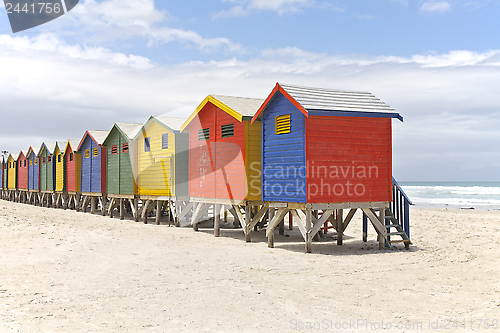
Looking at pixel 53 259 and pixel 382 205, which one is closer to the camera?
pixel 53 259

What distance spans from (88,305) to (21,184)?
137 ft

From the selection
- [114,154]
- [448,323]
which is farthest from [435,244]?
[114,154]

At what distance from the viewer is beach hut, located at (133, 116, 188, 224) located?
757 inches

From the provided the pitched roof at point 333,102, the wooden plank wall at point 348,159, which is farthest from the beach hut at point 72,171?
the wooden plank wall at point 348,159

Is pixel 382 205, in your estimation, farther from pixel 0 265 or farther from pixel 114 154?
pixel 114 154

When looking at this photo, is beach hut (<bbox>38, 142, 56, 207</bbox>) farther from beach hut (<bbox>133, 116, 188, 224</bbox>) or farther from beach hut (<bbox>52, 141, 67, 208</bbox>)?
beach hut (<bbox>133, 116, 188, 224</bbox>)

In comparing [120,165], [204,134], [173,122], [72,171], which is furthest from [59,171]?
[204,134]

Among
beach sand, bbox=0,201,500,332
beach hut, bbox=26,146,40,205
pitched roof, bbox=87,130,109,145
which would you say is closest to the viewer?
beach sand, bbox=0,201,500,332

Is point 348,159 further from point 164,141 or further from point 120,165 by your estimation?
point 120,165

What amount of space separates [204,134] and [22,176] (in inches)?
1320

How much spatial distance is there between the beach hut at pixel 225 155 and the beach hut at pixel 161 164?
48.4 inches

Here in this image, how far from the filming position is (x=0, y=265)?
989cm

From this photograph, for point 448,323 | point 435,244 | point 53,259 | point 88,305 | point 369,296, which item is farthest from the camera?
point 435,244

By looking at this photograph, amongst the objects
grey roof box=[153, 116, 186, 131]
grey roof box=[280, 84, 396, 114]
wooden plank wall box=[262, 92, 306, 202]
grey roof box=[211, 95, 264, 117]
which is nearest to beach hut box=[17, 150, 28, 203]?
grey roof box=[153, 116, 186, 131]
